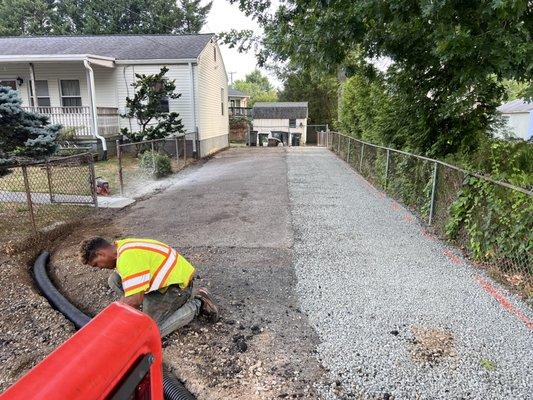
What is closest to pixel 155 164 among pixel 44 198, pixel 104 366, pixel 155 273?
pixel 44 198

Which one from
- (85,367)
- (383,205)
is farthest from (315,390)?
(383,205)

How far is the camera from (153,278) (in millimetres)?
2986

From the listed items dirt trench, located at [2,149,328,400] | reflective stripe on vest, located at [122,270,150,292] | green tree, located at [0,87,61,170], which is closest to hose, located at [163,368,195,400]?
dirt trench, located at [2,149,328,400]

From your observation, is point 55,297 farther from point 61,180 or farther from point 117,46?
point 117,46

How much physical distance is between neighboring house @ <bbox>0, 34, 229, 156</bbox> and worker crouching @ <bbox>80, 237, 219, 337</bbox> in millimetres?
12530

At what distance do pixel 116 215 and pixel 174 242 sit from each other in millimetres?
2174

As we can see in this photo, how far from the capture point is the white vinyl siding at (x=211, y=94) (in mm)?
17359

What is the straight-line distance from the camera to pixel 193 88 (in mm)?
16547

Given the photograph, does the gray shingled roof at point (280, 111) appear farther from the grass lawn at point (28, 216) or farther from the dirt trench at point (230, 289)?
the grass lawn at point (28, 216)

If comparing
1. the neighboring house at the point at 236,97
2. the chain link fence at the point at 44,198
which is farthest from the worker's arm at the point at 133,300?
the neighboring house at the point at 236,97

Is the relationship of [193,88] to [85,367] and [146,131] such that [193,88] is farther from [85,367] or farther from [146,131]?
[85,367]

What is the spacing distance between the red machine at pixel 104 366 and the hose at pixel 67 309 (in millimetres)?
1171

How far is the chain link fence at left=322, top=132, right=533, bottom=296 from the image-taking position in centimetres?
405

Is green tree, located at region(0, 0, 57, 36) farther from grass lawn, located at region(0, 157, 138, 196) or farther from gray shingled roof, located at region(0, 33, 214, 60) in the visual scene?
grass lawn, located at region(0, 157, 138, 196)
